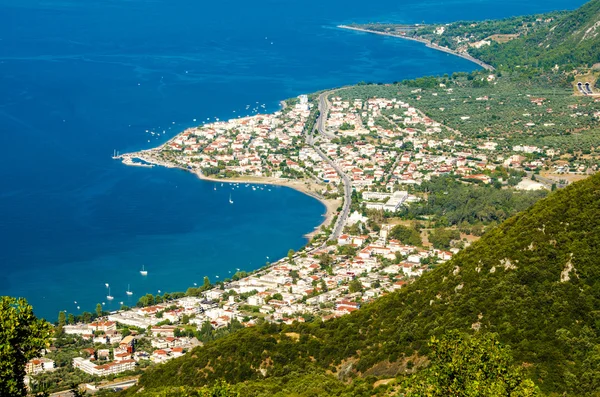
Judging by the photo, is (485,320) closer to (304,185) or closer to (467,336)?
(467,336)

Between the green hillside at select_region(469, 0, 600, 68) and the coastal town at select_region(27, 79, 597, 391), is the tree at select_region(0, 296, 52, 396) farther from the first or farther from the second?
the green hillside at select_region(469, 0, 600, 68)

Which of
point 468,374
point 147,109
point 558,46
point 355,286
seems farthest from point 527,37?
point 468,374

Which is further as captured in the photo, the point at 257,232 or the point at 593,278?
the point at 257,232

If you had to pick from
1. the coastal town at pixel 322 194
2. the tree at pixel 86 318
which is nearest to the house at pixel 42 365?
the coastal town at pixel 322 194

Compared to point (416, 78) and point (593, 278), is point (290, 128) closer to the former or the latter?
point (416, 78)

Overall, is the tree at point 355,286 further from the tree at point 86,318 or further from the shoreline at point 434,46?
the shoreline at point 434,46

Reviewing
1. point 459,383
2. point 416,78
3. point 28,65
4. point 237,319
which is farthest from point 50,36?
point 459,383
